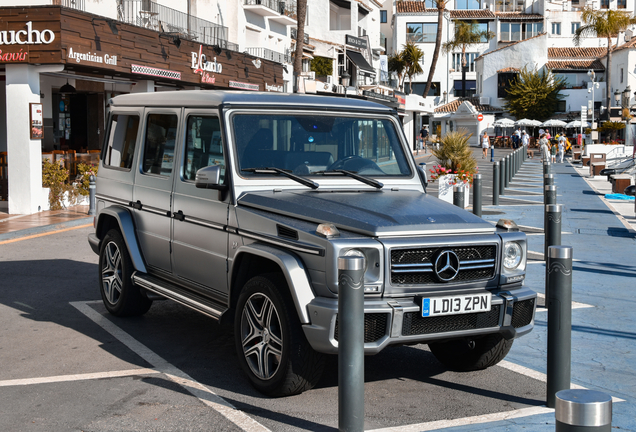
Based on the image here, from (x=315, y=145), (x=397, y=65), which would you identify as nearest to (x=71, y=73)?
(x=315, y=145)

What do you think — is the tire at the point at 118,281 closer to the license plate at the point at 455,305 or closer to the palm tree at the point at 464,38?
the license plate at the point at 455,305

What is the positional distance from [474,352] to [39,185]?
14.7 m

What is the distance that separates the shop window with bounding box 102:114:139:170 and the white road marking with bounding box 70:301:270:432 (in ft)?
4.84

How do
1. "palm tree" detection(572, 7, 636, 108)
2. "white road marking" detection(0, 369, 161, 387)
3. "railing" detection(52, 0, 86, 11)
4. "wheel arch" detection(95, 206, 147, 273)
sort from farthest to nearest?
"palm tree" detection(572, 7, 636, 108), "railing" detection(52, 0, 86, 11), "wheel arch" detection(95, 206, 147, 273), "white road marking" detection(0, 369, 161, 387)

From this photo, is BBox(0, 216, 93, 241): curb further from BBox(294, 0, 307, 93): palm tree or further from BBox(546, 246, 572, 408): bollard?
BBox(294, 0, 307, 93): palm tree

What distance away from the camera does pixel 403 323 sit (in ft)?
15.4

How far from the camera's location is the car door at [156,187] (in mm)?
6543

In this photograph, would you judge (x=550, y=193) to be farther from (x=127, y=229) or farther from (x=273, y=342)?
(x=273, y=342)

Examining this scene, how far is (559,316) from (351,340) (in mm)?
1409

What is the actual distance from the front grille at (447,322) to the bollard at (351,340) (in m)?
0.53

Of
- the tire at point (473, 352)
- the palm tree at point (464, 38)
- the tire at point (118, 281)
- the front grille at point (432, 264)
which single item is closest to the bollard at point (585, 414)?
the front grille at point (432, 264)

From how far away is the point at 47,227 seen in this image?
14.9 metres

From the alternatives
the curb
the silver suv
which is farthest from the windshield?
the curb

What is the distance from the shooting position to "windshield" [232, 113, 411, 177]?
588 centimetres
